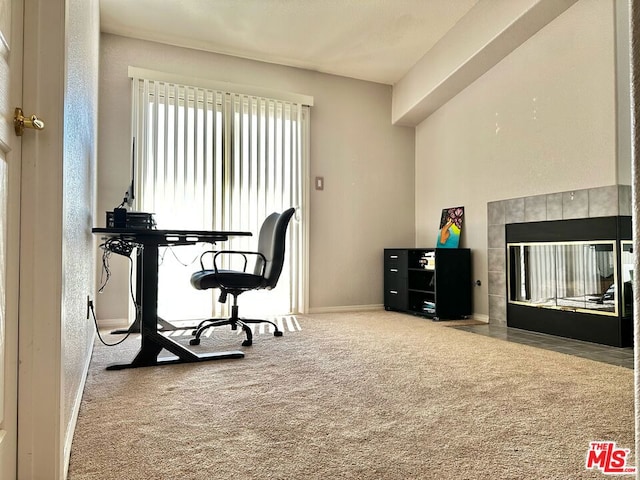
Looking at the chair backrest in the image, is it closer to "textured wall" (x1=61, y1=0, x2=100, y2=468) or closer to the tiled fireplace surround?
"textured wall" (x1=61, y1=0, x2=100, y2=468)

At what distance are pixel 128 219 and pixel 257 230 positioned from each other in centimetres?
181

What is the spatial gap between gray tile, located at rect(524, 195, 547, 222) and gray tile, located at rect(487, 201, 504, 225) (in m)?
0.26

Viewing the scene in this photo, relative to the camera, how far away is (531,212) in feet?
11.1

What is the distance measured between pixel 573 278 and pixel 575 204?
566 mm

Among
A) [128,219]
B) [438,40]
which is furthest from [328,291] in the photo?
[438,40]

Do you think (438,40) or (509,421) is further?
(438,40)

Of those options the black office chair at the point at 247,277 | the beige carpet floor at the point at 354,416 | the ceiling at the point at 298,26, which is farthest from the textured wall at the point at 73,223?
the ceiling at the point at 298,26

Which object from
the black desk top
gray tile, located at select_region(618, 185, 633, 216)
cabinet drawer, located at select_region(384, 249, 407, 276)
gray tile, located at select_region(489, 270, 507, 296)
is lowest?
gray tile, located at select_region(489, 270, 507, 296)

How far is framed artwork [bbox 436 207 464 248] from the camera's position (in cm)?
422

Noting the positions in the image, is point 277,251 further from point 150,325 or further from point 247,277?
A: point 150,325

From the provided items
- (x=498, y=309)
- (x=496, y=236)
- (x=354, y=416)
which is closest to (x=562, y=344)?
(x=498, y=309)

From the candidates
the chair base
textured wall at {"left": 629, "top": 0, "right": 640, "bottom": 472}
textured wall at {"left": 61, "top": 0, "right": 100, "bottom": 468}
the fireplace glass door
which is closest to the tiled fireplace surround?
the fireplace glass door

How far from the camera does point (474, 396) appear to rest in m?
1.72

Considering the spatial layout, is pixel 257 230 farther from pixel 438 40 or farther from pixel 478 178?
pixel 438 40
